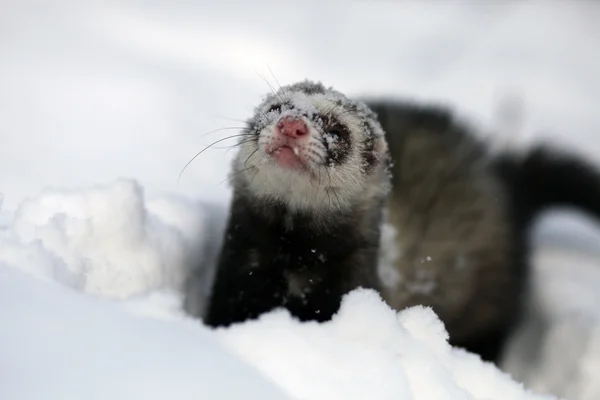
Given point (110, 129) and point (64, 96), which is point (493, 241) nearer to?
point (110, 129)

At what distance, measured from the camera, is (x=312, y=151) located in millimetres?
1396

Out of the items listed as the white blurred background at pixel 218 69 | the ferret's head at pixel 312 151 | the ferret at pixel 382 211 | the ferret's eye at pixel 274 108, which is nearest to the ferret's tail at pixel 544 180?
the ferret at pixel 382 211

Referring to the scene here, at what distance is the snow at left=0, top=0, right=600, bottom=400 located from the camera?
874mm

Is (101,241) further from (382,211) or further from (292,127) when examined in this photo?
(382,211)

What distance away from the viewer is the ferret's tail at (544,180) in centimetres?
221

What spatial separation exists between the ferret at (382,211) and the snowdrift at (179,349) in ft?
0.49

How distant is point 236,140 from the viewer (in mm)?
1676

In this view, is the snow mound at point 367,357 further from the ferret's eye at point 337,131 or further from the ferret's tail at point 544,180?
the ferret's tail at point 544,180

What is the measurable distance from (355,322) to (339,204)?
62 centimetres

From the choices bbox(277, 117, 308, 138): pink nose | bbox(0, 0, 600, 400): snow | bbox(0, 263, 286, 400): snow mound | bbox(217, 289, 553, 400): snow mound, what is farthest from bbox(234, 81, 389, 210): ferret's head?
bbox(0, 263, 286, 400): snow mound

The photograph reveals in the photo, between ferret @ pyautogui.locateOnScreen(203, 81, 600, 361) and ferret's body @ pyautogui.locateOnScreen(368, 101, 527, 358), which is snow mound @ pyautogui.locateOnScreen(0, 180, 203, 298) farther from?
ferret's body @ pyautogui.locateOnScreen(368, 101, 527, 358)

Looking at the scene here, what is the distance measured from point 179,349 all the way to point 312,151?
0.65 m

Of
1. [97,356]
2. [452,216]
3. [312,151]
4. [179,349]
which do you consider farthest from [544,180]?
[97,356]

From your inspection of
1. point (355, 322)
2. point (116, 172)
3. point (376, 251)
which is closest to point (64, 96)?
point (116, 172)
